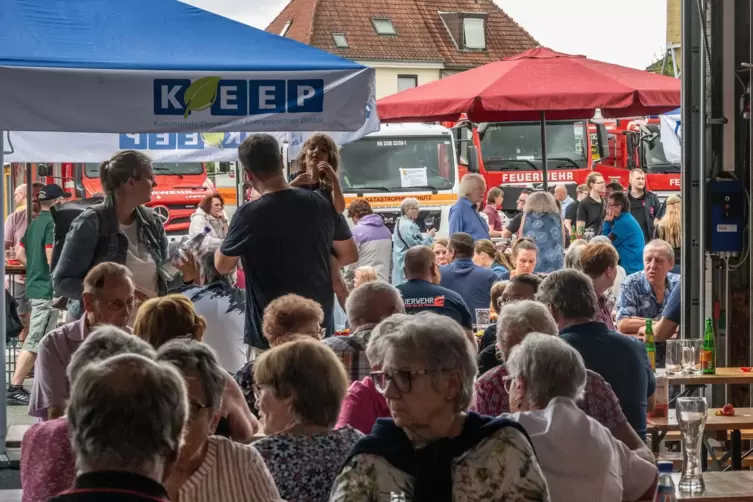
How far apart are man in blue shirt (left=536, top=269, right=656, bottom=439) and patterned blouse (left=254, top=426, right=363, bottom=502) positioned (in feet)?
6.35

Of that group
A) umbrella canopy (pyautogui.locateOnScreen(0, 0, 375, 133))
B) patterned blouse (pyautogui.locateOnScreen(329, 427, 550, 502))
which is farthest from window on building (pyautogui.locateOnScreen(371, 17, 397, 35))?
patterned blouse (pyautogui.locateOnScreen(329, 427, 550, 502))

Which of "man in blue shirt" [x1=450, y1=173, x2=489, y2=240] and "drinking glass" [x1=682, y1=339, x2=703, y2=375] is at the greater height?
"man in blue shirt" [x1=450, y1=173, x2=489, y2=240]

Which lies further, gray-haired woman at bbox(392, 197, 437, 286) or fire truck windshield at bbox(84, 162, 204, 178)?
fire truck windshield at bbox(84, 162, 204, 178)

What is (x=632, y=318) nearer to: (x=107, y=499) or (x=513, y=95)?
(x=513, y=95)

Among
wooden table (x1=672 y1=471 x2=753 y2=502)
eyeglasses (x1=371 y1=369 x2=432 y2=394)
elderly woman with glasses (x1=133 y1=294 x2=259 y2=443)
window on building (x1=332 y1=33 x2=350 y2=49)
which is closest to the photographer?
eyeglasses (x1=371 y1=369 x2=432 y2=394)

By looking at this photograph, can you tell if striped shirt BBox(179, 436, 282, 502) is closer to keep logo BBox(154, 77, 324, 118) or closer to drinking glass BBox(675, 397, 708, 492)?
drinking glass BBox(675, 397, 708, 492)

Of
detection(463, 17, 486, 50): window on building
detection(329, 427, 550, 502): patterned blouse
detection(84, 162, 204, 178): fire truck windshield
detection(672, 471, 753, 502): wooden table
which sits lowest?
A: detection(672, 471, 753, 502): wooden table

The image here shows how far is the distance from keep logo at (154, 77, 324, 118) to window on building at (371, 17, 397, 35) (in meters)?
51.0

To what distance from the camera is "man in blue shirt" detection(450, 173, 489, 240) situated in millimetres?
13820

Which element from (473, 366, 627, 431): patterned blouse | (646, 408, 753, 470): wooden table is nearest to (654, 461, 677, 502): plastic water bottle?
(473, 366, 627, 431): patterned blouse

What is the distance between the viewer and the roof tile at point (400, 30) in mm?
55625

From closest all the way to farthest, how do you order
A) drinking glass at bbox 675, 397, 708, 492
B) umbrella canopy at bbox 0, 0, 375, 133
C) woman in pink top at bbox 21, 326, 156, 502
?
woman in pink top at bbox 21, 326, 156, 502, drinking glass at bbox 675, 397, 708, 492, umbrella canopy at bbox 0, 0, 375, 133

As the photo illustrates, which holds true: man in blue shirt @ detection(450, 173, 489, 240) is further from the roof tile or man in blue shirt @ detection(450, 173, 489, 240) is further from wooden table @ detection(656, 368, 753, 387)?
the roof tile

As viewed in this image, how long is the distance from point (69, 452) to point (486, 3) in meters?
59.9
